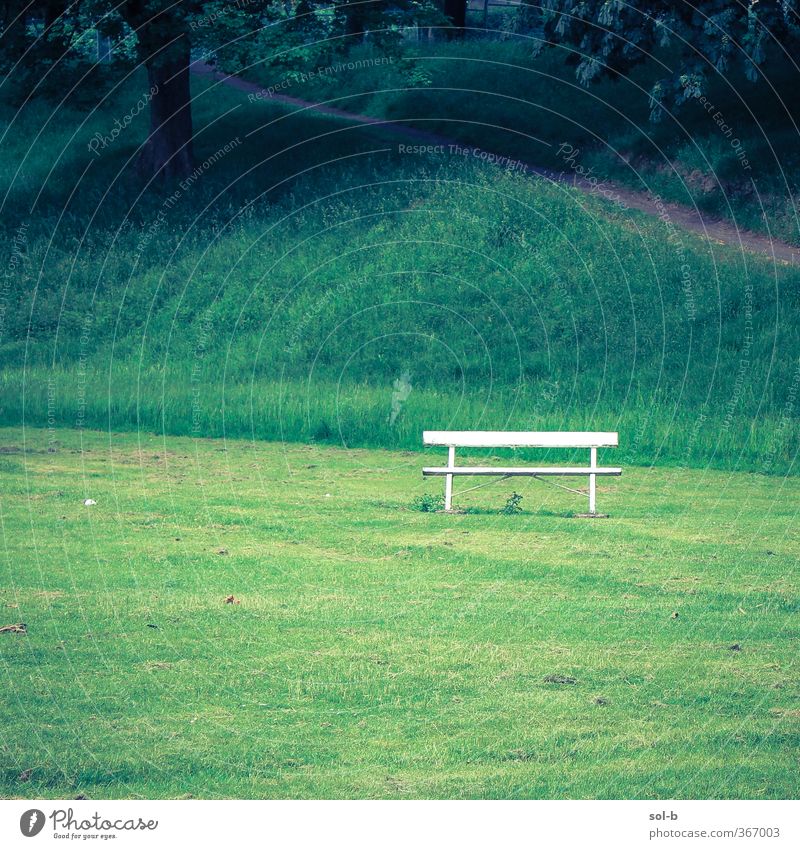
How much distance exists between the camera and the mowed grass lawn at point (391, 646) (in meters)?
7.50

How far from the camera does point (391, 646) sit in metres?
9.80

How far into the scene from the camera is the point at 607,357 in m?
26.1

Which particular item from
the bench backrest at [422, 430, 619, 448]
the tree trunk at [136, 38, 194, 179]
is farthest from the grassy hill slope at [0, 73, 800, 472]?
the bench backrest at [422, 430, 619, 448]

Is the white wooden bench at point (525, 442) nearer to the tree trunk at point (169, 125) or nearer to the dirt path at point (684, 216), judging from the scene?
the dirt path at point (684, 216)

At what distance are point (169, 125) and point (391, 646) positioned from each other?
Result: 28665 mm

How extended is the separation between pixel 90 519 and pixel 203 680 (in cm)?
633

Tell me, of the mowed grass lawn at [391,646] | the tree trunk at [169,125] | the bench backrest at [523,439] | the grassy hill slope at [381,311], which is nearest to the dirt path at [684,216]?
the grassy hill slope at [381,311]

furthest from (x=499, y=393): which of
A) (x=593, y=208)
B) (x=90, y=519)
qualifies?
(x=90, y=519)

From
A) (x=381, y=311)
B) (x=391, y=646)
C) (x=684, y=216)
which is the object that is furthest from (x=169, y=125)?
(x=391, y=646)

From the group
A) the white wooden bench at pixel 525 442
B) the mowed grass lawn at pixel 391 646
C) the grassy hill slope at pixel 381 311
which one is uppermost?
the grassy hill slope at pixel 381 311

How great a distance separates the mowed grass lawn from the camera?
24.6 feet

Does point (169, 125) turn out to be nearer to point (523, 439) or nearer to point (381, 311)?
point (381, 311)

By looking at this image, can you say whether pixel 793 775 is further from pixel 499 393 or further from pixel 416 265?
pixel 416 265

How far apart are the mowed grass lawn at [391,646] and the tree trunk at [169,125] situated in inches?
809
